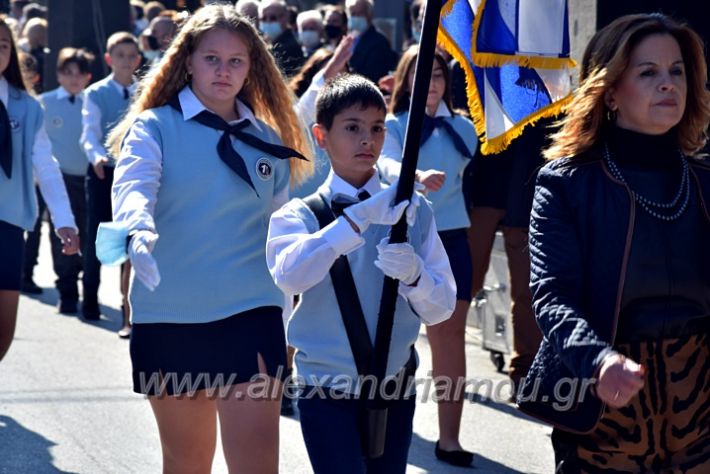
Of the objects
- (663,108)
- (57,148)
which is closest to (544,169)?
(663,108)

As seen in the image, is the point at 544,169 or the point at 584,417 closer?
the point at 584,417

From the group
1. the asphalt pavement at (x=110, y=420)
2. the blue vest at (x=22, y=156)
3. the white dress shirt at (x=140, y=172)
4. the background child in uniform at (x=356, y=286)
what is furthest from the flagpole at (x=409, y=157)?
the blue vest at (x=22, y=156)

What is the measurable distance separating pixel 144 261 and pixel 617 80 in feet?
4.90

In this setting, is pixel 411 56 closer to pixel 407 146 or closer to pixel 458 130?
pixel 458 130

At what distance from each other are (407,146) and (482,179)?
3.65 m

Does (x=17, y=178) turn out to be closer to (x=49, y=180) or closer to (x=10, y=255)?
(x=49, y=180)

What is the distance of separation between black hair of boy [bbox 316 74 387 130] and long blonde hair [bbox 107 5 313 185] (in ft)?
1.73

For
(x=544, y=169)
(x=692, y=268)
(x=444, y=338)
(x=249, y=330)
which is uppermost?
(x=544, y=169)

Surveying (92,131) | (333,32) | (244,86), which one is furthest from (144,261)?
(333,32)

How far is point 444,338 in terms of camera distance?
660 cm

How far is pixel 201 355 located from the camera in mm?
4480

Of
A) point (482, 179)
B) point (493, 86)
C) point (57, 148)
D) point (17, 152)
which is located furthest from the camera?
point (57, 148)

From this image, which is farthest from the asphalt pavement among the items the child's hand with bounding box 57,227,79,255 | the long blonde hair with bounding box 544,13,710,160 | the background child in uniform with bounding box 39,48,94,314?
the long blonde hair with bounding box 544,13,710,160

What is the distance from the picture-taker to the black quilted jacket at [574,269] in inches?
136
